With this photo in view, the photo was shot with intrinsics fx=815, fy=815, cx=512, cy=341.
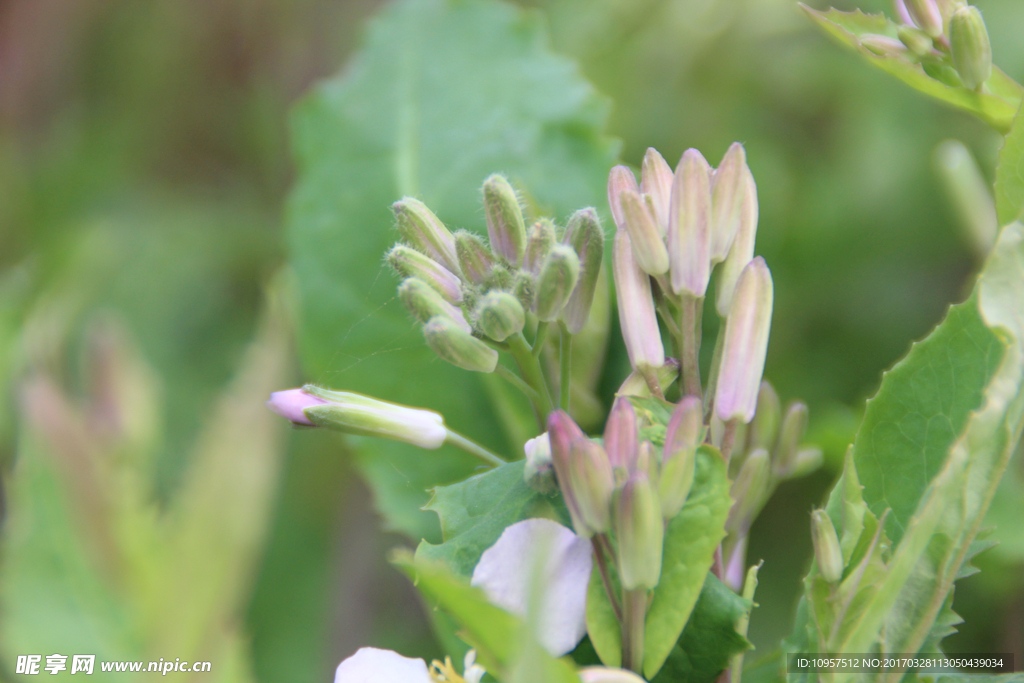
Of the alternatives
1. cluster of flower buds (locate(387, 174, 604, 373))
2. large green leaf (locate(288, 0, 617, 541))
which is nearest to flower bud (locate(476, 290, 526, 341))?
cluster of flower buds (locate(387, 174, 604, 373))

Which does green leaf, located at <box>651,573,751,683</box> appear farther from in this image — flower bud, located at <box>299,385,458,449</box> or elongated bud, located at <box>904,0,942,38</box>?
elongated bud, located at <box>904,0,942,38</box>

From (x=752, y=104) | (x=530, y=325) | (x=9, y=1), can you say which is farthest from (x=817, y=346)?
(x=9, y=1)

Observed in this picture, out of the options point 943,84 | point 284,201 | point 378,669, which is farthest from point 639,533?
point 284,201

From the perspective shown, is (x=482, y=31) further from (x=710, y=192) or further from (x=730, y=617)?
(x=730, y=617)

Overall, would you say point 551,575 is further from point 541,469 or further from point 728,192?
point 728,192

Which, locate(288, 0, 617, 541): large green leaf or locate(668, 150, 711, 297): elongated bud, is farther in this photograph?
locate(288, 0, 617, 541): large green leaf

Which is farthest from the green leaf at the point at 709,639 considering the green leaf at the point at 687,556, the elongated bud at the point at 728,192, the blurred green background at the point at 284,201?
the blurred green background at the point at 284,201
